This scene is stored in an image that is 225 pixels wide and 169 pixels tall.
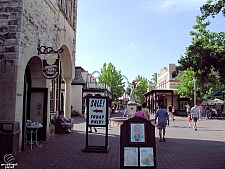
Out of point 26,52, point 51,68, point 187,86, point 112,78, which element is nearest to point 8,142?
point 26,52

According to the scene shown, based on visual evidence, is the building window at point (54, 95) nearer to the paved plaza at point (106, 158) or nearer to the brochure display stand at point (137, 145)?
the paved plaza at point (106, 158)

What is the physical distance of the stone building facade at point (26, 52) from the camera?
274 inches

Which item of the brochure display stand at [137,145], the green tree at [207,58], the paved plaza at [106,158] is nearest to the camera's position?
the brochure display stand at [137,145]

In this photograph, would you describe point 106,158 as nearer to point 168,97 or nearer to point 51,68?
point 51,68

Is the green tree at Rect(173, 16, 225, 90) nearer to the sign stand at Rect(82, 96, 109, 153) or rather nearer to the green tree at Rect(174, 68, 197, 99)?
the sign stand at Rect(82, 96, 109, 153)

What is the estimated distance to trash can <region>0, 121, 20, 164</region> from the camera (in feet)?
18.6

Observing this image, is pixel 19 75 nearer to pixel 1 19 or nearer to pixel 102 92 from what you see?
pixel 1 19

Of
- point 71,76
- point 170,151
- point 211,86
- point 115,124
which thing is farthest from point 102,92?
point 170,151

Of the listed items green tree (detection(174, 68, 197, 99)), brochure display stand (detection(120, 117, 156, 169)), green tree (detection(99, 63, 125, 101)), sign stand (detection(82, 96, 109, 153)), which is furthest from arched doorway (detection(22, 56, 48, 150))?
A: green tree (detection(99, 63, 125, 101))

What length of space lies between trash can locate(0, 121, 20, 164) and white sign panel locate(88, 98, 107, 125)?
8.62 feet

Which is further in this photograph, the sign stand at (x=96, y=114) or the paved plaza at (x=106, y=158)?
the sign stand at (x=96, y=114)

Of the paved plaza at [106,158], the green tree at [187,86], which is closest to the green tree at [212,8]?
the paved plaza at [106,158]

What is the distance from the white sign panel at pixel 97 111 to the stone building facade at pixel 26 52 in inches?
85.6

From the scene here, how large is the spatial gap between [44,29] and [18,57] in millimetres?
2437
